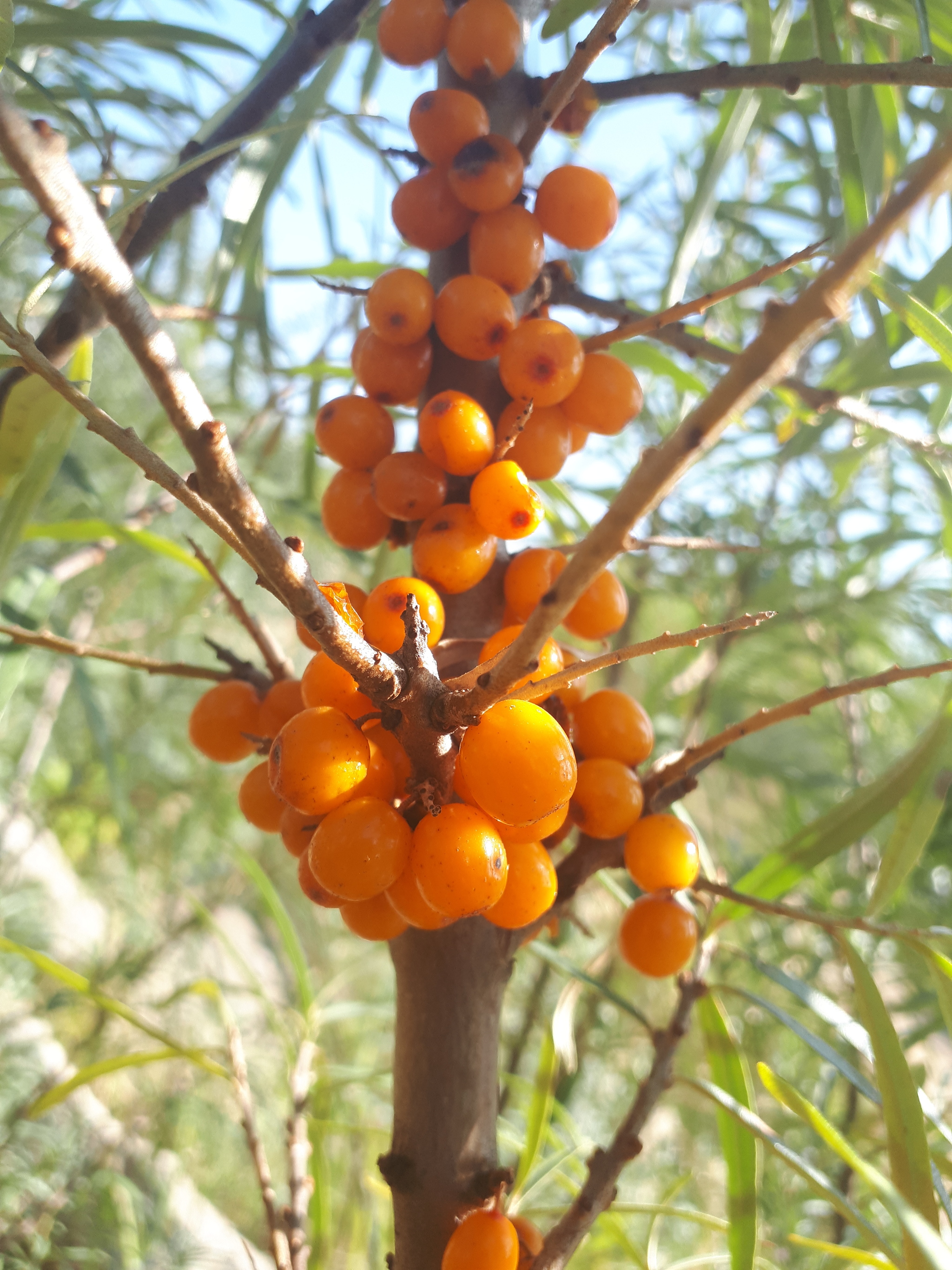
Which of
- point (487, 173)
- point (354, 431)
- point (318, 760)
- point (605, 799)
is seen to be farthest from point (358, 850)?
point (487, 173)

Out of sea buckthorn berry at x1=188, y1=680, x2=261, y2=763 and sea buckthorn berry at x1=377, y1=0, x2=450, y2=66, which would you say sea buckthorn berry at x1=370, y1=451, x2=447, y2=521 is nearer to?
sea buckthorn berry at x1=188, y1=680, x2=261, y2=763

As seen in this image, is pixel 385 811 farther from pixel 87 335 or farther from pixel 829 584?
pixel 829 584

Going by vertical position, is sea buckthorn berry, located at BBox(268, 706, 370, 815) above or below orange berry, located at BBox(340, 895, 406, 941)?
above

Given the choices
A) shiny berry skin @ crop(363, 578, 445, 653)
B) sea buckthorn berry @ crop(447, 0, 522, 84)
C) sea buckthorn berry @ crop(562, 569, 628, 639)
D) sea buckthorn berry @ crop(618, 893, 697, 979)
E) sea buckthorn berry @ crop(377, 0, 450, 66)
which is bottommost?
sea buckthorn berry @ crop(618, 893, 697, 979)

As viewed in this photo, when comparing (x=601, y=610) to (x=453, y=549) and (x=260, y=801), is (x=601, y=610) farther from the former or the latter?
(x=260, y=801)

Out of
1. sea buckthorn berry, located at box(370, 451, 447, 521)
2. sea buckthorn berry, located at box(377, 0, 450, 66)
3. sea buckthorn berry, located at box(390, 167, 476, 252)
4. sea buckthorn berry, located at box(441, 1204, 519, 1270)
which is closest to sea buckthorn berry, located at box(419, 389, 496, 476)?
sea buckthorn berry, located at box(370, 451, 447, 521)

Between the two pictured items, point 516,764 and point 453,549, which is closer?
point 516,764

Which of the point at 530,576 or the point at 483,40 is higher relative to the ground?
the point at 483,40
